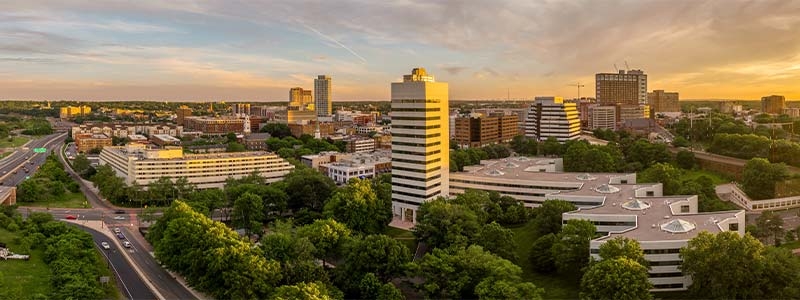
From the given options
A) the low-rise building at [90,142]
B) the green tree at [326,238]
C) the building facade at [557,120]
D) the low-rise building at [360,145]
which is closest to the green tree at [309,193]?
the green tree at [326,238]

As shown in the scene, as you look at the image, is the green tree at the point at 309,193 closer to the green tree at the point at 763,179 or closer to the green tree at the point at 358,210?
the green tree at the point at 358,210

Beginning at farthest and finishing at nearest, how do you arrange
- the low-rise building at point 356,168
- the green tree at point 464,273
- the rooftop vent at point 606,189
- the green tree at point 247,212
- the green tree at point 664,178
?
the low-rise building at point 356,168
the green tree at point 664,178
the green tree at point 247,212
the rooftop vent at point 606,189
the green tree at point 464,273

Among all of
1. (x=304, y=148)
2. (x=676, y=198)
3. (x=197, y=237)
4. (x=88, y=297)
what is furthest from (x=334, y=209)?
(x=304, y=148)

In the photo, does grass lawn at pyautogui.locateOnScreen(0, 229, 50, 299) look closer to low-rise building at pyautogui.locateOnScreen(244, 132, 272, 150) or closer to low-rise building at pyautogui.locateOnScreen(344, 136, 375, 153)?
low-rise building at pyautogui.locateOnScreen(344, 136, 375, 153)

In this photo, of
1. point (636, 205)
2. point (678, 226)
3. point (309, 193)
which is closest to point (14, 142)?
point (309, 193)

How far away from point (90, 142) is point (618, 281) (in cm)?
12745

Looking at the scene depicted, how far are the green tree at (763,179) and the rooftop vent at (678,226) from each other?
29266 mm

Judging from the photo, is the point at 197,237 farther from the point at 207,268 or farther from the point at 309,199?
the point at 309,199

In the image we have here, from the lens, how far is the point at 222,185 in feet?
279

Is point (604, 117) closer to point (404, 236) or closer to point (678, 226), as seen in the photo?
point (404, 236)

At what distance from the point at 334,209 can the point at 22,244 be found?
25517mm

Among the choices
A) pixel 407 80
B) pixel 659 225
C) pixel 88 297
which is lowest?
pixel 88 297

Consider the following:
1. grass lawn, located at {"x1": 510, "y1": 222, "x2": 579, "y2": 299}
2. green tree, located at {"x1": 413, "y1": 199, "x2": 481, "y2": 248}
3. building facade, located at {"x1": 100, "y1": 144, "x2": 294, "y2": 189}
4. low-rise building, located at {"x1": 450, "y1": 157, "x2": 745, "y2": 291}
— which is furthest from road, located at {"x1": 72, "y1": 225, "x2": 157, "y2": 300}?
low-rise building, located at {"x1": 450, "y1": 157, "x2": 745, "y2": 291}

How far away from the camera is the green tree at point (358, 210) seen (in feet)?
177
